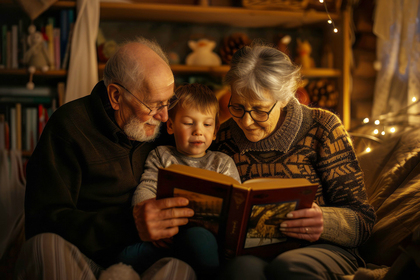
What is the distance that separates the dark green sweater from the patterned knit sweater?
48cm

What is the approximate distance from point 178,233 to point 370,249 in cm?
75

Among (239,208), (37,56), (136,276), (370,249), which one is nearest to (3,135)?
(37,56)

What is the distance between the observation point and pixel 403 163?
1.46 m

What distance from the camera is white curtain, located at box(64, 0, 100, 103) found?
2.29m

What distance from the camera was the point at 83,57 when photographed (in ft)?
7.61

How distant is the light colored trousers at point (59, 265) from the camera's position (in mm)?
975

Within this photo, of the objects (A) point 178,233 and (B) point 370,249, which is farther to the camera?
(B) point 370,249

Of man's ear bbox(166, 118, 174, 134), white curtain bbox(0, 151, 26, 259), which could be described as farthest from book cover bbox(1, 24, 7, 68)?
man's ear bbox(166, 118, 174, 134)

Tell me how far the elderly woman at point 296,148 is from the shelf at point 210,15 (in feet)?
4.07

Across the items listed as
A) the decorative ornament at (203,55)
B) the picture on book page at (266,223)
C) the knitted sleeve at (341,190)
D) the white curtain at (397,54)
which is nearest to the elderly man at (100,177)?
the picture on book page at (266,223)

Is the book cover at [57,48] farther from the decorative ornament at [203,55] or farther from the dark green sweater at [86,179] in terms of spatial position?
the dark green sweater at [86,179]

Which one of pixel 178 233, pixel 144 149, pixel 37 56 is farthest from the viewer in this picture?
pixel 37 56

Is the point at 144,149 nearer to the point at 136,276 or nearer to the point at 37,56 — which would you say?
the point at 136,276

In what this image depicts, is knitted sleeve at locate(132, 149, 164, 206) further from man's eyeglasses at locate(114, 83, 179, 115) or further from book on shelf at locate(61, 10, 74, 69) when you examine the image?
book on shelf at locate(61, 10, 74, 69)
